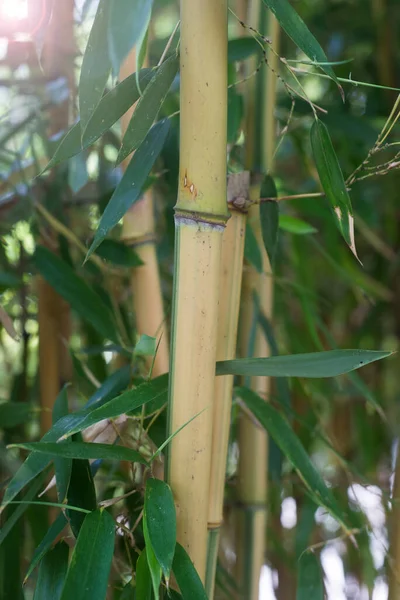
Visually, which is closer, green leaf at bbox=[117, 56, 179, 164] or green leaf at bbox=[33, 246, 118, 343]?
green leaf at bbox=[117, 56, 179, 164]

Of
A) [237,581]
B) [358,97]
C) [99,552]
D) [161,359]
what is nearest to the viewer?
[99,552]

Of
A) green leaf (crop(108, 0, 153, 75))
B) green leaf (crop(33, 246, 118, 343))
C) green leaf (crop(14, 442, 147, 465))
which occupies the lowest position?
green leaf (crop(14, 442, 147, 465))

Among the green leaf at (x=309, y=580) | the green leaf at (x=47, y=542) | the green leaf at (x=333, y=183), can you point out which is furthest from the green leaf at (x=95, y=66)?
the green leaf at (x=309, y=580)

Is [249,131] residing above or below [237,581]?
above

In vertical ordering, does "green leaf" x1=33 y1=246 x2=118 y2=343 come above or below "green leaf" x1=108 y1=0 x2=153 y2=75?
below

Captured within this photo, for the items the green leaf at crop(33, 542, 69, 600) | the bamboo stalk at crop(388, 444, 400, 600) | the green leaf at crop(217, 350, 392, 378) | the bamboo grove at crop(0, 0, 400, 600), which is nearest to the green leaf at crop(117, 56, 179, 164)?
the bamboo grove at crop(0, 0, 400, 600)

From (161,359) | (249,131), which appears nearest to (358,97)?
(249,131)

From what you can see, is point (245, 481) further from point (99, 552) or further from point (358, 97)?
point (358, 97)

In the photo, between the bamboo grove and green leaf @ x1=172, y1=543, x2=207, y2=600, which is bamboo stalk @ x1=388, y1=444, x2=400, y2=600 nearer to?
the bamboo grove

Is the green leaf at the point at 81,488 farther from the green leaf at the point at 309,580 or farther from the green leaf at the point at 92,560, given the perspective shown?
the green leaf at the point at 309,580
